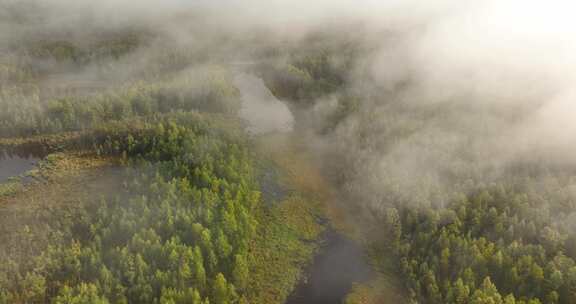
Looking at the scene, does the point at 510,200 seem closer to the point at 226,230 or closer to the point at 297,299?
the point at 297,299

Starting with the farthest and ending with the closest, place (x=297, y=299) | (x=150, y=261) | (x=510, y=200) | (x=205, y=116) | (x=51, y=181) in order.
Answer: (x=205, y=116)
(x=51, y=181)
(x=510, y=200)
(x=297, y=299)
(x=150, y=261)

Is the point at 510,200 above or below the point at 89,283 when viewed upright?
above

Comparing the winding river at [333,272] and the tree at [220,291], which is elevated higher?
the tree at [220,291]

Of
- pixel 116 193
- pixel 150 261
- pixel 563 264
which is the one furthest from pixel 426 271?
pixel 116 193

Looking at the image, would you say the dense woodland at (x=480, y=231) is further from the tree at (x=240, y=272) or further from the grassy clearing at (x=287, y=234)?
the tree at (x=240, y=272)

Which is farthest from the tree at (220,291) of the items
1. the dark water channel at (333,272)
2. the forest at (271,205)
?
the dark water channel at (333,272)

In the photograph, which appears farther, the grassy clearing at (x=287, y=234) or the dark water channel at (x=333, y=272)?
the grassy clearing at (x=287, y=234)
